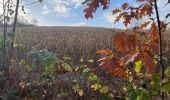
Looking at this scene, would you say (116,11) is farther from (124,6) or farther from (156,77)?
(156,77)

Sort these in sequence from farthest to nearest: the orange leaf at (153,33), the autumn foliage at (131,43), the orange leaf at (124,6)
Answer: the orange leaf at (124,6) < the orange leaf at (153,33) < the autumn foliage at (131,43)

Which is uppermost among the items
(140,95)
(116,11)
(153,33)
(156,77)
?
(116,11)

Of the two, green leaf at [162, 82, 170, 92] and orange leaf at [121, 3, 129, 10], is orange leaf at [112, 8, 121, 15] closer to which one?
orange leaf at [121, 3, 129, 10]

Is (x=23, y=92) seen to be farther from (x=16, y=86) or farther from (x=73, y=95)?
(x=73, y=95)

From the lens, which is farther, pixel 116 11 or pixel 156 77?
pixel 116 11

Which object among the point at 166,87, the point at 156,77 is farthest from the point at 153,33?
the point at 166,87

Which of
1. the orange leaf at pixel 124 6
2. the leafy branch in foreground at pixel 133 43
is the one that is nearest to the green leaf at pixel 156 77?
the leafy branch in foreground at pixel 133 43

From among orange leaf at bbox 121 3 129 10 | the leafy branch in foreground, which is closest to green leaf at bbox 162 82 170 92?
the leafy branch in foreground

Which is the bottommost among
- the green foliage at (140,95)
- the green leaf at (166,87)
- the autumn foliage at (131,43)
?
the green foliage at (140,95)

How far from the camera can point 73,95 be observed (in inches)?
263

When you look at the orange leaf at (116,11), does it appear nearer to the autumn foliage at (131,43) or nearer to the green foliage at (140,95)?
the autumn foliage at (131,43)

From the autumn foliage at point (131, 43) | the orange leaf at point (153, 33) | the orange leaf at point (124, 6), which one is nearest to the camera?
the autumn foliage at point (131, 43)

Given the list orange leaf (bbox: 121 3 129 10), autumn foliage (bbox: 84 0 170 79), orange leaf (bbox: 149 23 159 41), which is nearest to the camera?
autumn foliage (bbox: 84 0 170 79)

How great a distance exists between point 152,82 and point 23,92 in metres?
3.65
